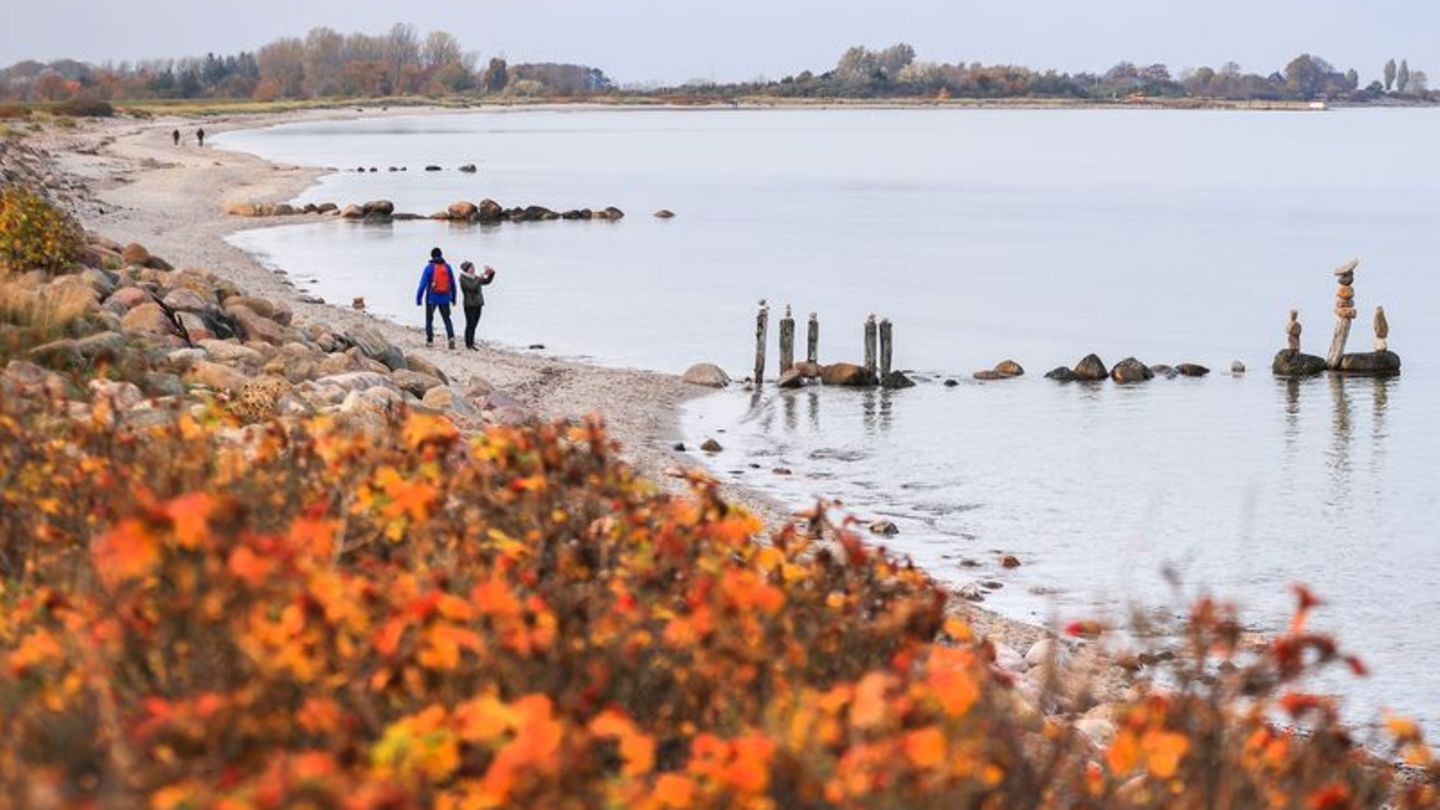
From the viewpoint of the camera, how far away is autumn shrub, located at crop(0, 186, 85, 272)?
1994cm

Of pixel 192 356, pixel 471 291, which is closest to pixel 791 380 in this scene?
pixel 471 291

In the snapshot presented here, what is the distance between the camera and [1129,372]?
31859 mm

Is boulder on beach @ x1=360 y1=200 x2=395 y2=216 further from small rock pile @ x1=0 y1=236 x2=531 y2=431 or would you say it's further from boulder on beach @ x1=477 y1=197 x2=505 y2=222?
small rock pile @ x1=0 y1=236 x2=531 y2=431

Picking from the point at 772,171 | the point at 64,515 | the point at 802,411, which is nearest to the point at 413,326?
the point at 802,411

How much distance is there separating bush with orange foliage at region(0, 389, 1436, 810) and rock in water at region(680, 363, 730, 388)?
2365cm

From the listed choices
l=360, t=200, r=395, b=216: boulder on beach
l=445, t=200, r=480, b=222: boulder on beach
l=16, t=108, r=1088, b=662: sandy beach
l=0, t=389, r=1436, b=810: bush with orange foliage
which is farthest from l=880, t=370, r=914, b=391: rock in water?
l=360, t=200, r=395, b=216: boulder on beach

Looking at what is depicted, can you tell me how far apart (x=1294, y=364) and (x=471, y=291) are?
50.9ft

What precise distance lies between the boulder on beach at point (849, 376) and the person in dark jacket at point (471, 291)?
6.04m

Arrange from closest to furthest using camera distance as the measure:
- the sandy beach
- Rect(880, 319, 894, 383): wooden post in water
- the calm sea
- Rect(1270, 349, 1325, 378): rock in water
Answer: the calm sea < the sandy beach < Rect(880, 319, 894, 383): wooden post in water < Rect(1270, 349, 1325, 378): rock in water

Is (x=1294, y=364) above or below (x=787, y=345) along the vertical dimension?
below

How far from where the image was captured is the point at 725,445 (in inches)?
969

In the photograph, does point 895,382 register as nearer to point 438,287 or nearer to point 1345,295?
point 438,287

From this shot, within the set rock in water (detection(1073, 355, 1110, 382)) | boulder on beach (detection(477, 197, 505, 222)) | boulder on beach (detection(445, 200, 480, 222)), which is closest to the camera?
rock in water (detection(1073, 355, 1110, 382))

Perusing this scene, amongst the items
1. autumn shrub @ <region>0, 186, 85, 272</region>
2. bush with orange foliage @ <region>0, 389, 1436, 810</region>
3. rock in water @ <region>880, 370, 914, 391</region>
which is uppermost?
autumn shrub @ <region>0, 186, 85, 272</region>
